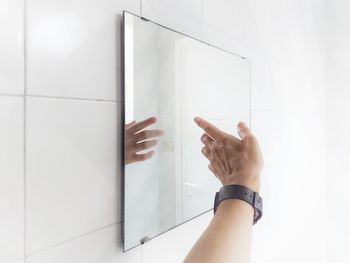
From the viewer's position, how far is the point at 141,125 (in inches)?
26.2

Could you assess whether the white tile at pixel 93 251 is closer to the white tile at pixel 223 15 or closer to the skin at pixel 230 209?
the skin at pixel 230 209

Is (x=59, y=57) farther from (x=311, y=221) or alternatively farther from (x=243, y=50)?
(x=311, y=221)

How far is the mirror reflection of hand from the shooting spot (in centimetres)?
63

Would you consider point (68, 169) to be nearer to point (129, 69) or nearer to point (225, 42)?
point (129, 69)

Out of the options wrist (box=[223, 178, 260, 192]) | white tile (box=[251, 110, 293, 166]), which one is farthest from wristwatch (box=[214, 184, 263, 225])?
white tile (box=[251, 110, 293, 166])

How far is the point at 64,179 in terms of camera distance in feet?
1.68

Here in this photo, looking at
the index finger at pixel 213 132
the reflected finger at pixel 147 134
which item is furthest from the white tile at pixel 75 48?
the index finger at pixel 213 132

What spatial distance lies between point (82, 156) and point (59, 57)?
0.19 m

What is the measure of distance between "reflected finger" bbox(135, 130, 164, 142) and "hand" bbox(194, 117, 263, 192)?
0.44 ft

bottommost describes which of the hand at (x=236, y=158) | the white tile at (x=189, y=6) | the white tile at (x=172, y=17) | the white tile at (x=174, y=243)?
the white tile at (x=174, y=243)

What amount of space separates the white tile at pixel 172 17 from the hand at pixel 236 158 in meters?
0.29

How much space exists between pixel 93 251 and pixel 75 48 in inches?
15.6

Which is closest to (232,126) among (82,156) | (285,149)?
(285,149)

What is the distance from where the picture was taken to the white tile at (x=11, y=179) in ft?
1.41
